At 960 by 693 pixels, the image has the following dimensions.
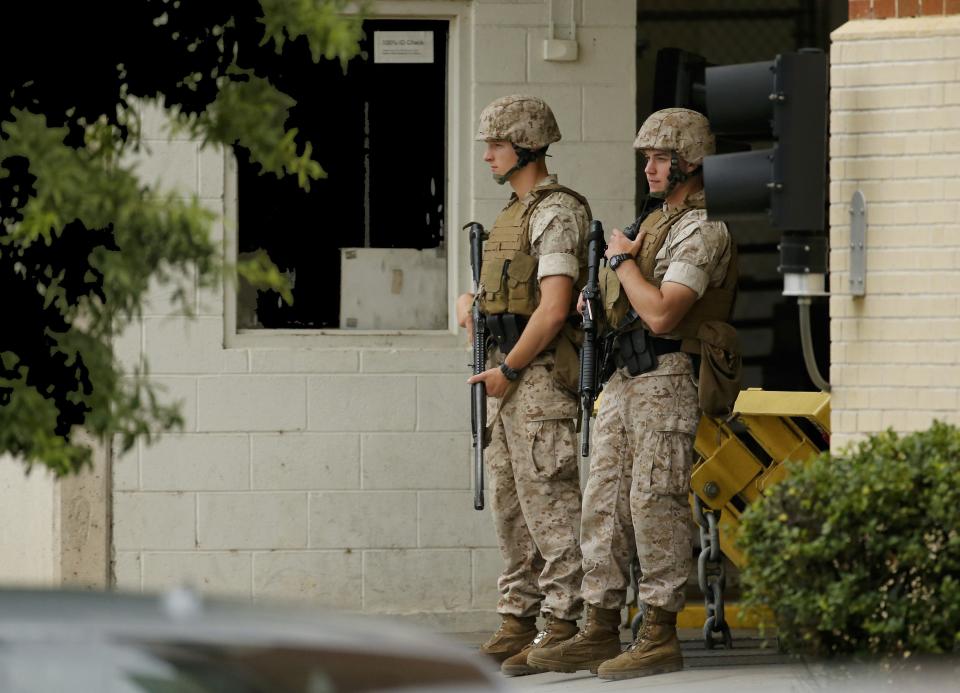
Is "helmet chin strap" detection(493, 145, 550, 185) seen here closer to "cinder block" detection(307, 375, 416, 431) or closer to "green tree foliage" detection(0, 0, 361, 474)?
"cinder block" detection(307, 375, 416, 431)

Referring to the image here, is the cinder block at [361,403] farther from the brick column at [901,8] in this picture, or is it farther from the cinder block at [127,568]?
the brick column at [901,8]

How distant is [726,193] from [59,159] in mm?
2572

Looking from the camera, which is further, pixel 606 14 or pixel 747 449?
pixel 606 14

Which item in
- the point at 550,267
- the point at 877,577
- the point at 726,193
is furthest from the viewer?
the point at 550,267

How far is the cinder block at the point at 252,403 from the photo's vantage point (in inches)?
384

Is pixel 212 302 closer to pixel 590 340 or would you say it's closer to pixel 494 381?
pixel 494 381

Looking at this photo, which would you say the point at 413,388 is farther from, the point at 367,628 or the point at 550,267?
the point at 367,628

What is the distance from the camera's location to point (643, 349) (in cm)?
788

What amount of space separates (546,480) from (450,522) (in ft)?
5.73

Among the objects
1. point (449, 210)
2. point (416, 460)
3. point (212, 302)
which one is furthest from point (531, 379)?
point (212, 302)

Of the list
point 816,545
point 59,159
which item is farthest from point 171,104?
point 816,545

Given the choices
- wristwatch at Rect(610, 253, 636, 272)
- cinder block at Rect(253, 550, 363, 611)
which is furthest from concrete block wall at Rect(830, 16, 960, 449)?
cinder block at Rect(253, 550, 363, 611)

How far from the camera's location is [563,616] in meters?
8.13

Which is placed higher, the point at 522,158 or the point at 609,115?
the point at 609,115
